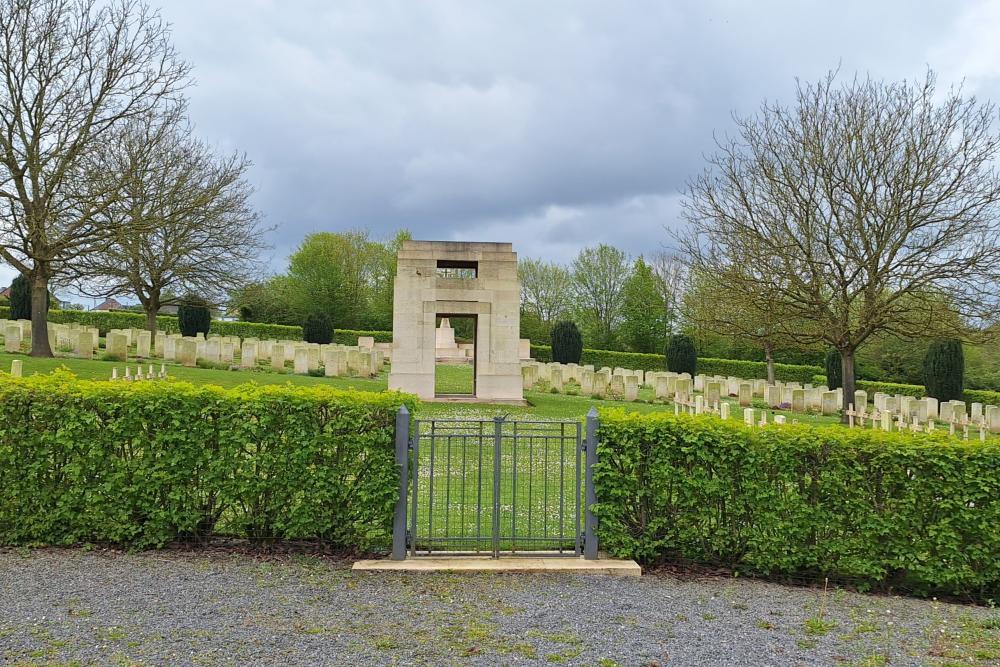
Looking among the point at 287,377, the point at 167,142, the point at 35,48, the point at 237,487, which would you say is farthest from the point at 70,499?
the point at 167,142

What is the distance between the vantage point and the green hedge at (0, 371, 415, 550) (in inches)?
225

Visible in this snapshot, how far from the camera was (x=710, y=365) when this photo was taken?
35.1 meters

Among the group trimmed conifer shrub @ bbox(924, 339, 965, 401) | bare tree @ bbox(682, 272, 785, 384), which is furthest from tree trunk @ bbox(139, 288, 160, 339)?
trimmed conifer shrub @ bbox(924, 339, 965, 401)

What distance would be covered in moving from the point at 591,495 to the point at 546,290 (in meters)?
42.7

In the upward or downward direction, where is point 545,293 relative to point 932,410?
upward

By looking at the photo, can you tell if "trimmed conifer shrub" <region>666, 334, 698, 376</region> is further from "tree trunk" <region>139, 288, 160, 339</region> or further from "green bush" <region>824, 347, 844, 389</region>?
"tree trunk" <region>139, 288, 160, 339</region>

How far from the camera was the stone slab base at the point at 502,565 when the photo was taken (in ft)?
17.8

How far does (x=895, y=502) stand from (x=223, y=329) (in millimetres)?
38110

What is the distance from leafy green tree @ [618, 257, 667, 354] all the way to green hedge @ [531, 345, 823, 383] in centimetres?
661

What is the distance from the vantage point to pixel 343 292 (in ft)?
160

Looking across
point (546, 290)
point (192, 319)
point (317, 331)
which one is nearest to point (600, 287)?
point (546, 290)

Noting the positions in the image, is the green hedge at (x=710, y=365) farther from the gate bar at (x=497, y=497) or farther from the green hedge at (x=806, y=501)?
the gate bar at (x=497, y=497)

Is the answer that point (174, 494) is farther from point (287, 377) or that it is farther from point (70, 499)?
point (287, 377)

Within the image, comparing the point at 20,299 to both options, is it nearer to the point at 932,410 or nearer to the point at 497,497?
the point at 497,497
